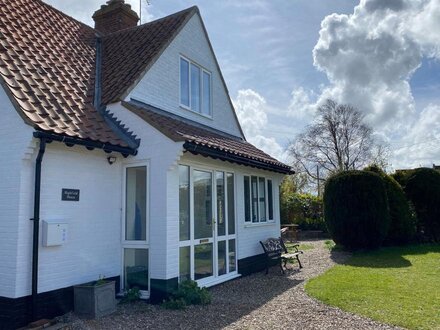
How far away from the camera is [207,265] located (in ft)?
30.0

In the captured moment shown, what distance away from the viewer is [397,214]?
605 inches

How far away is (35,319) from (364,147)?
3671cm

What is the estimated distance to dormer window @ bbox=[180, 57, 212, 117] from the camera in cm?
1081

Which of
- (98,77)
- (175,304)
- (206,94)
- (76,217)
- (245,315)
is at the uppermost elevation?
(206,94)

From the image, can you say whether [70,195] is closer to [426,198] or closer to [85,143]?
[85,143]

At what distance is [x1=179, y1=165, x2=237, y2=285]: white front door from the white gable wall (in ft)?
6.82

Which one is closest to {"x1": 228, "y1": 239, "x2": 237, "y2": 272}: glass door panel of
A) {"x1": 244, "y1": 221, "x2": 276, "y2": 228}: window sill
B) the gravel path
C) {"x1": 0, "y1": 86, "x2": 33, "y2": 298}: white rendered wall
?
{"x1": 244, "y1": 221, "x2": 276, "y2": 228}: window sill

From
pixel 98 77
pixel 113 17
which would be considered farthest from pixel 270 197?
pixel 113 17

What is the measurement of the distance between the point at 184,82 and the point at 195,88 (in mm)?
622

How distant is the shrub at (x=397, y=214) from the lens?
1535cm

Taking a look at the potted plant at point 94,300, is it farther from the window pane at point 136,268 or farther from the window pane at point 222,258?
Answer: the window pane at point 222,258

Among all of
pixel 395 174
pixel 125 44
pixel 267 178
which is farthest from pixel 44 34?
pixel 395 174

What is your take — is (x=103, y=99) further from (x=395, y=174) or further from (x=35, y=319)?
(x=395, y=174)

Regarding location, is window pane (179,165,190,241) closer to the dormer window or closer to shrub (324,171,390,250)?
the dormer window
